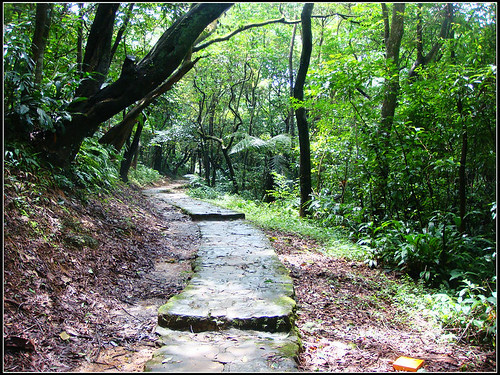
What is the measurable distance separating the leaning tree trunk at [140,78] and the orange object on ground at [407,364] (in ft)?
13.0

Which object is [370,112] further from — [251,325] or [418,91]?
[251,325]

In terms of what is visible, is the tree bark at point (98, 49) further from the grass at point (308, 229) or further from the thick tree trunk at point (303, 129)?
the thick tree trunk at point (303, 129)

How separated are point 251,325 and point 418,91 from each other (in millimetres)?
4324

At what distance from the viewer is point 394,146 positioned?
5.27 metres

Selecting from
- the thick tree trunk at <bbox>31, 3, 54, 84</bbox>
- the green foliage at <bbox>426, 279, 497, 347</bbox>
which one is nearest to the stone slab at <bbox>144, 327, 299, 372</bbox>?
the green foliage at <bbox>426, 279, 497, 347</bbox>

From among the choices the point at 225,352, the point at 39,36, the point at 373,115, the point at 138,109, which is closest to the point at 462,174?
the point at 373,115

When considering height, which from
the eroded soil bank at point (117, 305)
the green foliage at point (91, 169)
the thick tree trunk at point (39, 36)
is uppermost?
the thick tree trunk at point (39, 36)

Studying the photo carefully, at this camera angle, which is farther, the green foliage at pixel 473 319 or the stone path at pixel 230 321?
the green foliage at pixel 473 319

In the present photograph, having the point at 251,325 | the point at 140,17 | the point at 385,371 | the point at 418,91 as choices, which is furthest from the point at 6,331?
the point at 140,17

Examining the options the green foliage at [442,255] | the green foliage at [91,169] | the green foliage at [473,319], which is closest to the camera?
the green foliage at [473,319]

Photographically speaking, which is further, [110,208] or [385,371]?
[110,208]

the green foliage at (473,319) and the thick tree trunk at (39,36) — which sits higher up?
the thick tree trunk at (39,36)

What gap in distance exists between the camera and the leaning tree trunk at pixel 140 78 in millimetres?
4480

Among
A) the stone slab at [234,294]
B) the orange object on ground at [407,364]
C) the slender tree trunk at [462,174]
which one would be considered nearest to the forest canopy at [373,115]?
the slender tree trunk at [462,174]
